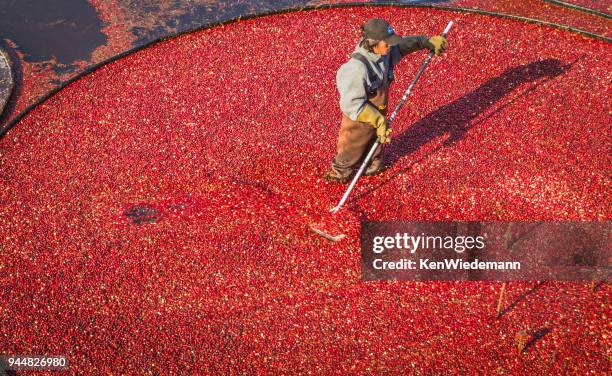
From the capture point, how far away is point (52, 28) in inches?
467

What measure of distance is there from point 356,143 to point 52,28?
8.91 m

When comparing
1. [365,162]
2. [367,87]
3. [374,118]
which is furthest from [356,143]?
[367,87]

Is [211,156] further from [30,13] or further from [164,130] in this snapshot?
[30,13]

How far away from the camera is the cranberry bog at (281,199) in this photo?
5723mm

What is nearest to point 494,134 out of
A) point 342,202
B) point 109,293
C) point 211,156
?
point 342,202

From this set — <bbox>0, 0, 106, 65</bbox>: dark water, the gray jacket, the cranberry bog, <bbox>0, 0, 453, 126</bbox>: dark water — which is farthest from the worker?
<bbox>0, 0, 106, 65</bbox>: dark water

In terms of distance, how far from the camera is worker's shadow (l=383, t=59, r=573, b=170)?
311 inches

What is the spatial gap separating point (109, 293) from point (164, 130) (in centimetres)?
309

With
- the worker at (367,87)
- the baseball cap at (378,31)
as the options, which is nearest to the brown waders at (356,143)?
the worker at (367,87)

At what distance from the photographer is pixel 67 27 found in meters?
11.9

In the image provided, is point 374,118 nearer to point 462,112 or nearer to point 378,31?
point 378,31

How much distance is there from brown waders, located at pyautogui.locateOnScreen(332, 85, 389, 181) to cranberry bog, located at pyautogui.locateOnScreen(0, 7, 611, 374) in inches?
10.5

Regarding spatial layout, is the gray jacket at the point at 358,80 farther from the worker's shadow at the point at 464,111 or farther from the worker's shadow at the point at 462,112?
the worker's shadow at the point at 464,111

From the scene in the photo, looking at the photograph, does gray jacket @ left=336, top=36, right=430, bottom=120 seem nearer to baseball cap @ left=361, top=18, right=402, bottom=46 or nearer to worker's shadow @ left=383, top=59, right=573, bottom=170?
baseball cap @ left=361, top=18, right=402, bottom=46
